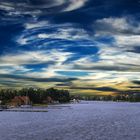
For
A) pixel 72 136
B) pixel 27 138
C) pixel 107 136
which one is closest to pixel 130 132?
pixel 107 136

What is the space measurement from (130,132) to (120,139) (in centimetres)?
1505

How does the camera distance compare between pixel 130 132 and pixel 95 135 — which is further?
pixel 130 132

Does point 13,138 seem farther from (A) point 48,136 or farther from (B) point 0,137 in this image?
(A) point 48,136

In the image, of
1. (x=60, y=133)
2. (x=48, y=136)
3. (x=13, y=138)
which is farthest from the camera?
(x=60, y=133)

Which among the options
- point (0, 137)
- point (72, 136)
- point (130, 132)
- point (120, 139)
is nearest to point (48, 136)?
point (72, 136)

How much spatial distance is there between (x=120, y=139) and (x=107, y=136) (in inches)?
222

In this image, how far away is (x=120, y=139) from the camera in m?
86.1

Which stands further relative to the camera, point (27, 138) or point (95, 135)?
point (95, 135)

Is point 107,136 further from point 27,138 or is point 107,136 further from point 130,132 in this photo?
point 27,138

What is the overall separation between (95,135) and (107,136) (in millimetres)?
3263

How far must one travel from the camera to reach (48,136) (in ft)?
294

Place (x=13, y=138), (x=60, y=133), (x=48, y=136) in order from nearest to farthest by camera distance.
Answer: (x=13, y=138) → (x=48, y=136) → (x=60, y=133)

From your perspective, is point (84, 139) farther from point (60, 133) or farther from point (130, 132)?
point (130, 132)

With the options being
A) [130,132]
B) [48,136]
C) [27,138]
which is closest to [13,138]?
[27,138]
